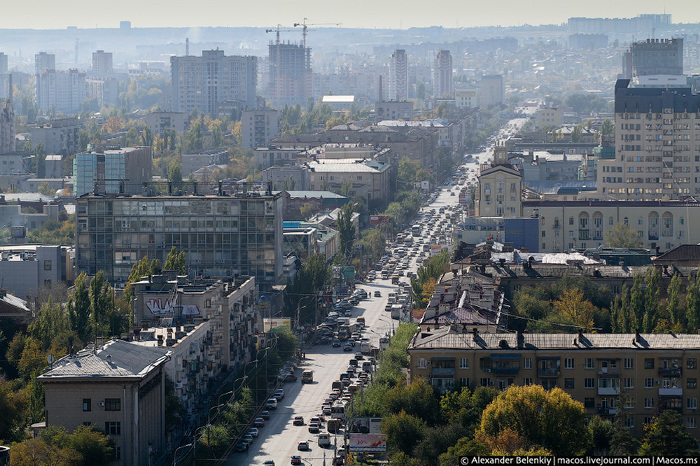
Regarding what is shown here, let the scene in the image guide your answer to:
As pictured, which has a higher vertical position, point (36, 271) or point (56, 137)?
point (56, 137)

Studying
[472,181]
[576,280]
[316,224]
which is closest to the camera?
[576,280]

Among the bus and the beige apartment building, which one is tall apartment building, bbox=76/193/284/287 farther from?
the beige apartment building

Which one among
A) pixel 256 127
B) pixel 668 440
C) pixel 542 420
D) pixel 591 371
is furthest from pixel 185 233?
pixel 256 127

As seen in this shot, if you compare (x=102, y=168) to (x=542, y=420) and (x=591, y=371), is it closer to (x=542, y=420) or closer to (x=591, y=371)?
(x=591, y=371)

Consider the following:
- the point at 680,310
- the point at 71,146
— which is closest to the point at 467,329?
the point at 680,310

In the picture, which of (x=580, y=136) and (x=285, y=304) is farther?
(x=580, y=136)

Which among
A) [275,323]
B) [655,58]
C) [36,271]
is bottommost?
[275,323]

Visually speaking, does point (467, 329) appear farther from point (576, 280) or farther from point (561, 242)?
point (561, 242)
